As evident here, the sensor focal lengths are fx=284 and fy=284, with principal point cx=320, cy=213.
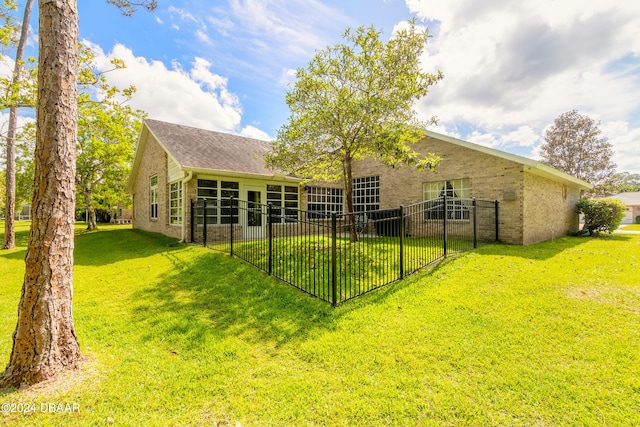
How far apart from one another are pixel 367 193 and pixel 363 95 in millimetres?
7494

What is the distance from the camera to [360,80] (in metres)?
8.59

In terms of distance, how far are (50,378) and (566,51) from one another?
50.6ft

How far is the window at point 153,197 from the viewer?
48.3 feet

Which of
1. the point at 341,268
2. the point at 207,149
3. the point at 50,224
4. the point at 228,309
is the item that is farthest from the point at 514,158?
the point at 207,149

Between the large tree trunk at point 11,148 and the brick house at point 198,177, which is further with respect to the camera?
the large tree trunk at point 11,148

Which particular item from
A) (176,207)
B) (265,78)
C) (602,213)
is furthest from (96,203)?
(602,213)

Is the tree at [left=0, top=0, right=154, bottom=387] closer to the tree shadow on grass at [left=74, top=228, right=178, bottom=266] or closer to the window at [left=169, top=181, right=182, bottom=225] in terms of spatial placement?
the tree shadow on grass at [left=74, top=228, right=178, bottom=266]

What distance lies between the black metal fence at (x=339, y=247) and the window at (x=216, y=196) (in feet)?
0.13

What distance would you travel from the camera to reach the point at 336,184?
1598 centimetres

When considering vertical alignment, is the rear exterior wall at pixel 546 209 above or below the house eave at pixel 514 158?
below

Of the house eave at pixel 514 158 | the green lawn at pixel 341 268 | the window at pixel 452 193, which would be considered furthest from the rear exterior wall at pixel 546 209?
the green lawn at pixel 341 268

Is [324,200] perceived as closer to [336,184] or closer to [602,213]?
→ [336,184]

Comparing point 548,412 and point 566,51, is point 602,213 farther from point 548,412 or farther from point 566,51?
point 548,412

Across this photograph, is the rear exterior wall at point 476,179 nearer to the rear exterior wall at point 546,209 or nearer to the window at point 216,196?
the rear exterior wall at point 546,209
